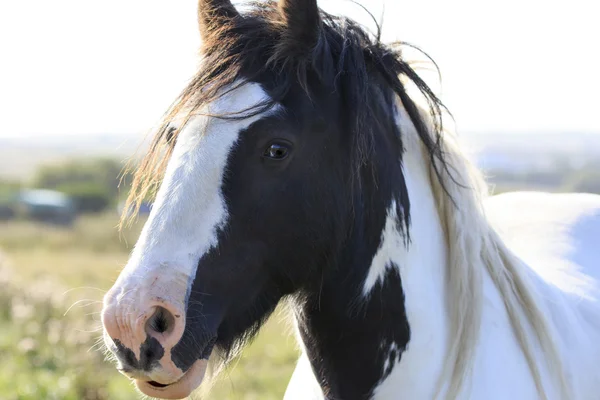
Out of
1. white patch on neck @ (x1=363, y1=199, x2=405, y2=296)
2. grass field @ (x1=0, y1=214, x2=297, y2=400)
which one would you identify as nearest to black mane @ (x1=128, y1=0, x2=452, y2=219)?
white patch on neck @ (x1=363, y1=199, x2=405, y2=296)

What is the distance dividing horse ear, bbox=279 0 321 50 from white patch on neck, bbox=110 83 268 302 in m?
0.22

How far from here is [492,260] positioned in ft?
7.24

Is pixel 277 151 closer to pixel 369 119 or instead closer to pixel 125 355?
pixel 369 119

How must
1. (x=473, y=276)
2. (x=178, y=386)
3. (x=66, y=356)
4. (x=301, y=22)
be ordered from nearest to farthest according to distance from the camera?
(x=178, y=386) < (x=301, y=22) < (x=473, y=276) < (x=66, y=356)

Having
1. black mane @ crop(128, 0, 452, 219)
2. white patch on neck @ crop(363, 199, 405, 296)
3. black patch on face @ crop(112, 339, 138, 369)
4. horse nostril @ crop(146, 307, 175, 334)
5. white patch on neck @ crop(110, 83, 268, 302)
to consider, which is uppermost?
black mane @ crop(128, 0, 452, 219)

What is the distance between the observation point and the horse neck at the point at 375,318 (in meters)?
1.97

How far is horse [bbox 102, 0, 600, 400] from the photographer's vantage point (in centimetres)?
170

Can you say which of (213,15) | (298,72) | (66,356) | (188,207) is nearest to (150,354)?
(188,207)

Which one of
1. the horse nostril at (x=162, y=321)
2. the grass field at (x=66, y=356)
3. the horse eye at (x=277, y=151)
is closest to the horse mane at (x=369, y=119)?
the horse eye at (x=277, y=151)

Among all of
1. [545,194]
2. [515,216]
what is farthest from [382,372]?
[545,194]

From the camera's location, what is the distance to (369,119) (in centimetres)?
197

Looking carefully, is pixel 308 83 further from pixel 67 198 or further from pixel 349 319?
pixel 67 198

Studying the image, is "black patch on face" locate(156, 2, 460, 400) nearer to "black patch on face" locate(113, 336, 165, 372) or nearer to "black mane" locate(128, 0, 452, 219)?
"black mane" locate(128, 0, 452, 219)

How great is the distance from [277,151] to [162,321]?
545 mm
